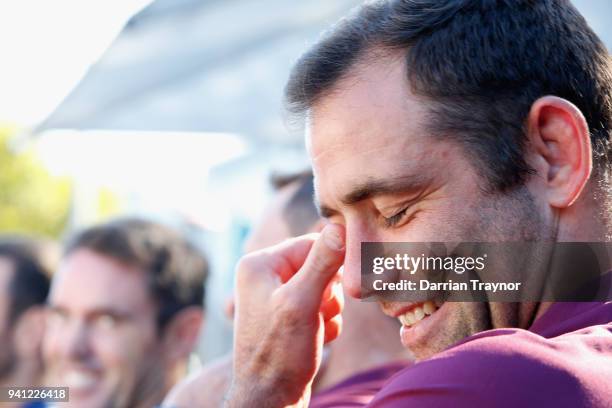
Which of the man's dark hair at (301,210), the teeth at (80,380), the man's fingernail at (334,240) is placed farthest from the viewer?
the teeth at (80,380)

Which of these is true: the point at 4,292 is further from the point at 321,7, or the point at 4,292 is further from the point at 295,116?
the point at 295,116

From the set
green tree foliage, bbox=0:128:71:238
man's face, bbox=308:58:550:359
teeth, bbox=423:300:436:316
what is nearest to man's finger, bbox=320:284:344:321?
man's face, bbox=308:58:550:359

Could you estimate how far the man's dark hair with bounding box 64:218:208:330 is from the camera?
396 cm

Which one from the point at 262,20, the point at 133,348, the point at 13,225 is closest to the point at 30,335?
the point at 133,348

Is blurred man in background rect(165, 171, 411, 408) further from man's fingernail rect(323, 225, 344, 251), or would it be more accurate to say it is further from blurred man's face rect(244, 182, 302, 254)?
man's fingernail rect(323, 225, 344, 251)

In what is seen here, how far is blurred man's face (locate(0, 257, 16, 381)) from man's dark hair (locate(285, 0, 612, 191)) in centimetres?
320

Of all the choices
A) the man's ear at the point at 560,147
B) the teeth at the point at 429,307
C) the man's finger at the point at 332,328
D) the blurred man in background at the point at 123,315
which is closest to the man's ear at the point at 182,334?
the blurred man in background at the point at 123,315

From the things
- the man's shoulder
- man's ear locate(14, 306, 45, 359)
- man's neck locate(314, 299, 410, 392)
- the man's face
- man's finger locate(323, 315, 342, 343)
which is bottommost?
man's ear locate(14, 306, 45, 359)

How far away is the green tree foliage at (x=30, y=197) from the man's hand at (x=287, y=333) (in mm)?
23904

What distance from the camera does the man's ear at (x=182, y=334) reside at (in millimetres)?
3953

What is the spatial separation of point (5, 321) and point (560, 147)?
358 centimetres

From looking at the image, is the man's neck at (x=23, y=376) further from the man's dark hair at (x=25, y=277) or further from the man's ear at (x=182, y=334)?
the man's ear at (x=182, y=334)

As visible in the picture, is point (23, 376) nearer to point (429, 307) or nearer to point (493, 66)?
point (429, 307)

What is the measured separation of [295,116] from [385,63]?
0.29 m
